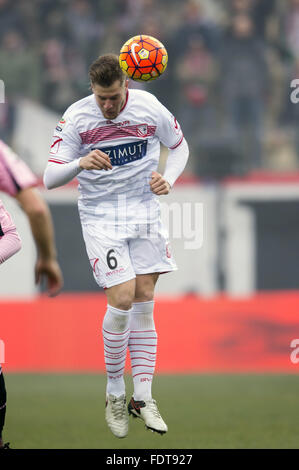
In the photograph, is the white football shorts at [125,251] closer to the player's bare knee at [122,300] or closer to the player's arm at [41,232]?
the player's bare knee at [122,300]

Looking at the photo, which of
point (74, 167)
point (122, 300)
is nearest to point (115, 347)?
point (122, 300)

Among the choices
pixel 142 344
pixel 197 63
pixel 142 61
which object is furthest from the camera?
pixel 197 63

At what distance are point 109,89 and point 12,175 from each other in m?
2.05

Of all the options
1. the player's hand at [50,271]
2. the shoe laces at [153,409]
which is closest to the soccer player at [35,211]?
the player's hand at [50,271]

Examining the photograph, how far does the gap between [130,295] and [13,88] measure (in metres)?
9.84

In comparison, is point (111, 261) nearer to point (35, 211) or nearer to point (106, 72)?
point (106, 72)

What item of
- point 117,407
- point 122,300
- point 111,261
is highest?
point 111,261

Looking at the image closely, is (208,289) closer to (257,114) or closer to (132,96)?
(257,114)

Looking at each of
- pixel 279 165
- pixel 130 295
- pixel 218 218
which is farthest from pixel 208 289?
pixel 130 295

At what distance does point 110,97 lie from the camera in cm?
656

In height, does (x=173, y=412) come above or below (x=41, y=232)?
below

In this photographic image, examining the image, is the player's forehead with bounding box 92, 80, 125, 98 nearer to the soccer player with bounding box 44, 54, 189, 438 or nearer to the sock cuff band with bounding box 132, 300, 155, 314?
the soccer player with bounding box 44, 54, 189, 438

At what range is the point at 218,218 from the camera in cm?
1619

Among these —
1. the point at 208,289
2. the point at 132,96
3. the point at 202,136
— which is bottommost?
the point at 208,289
